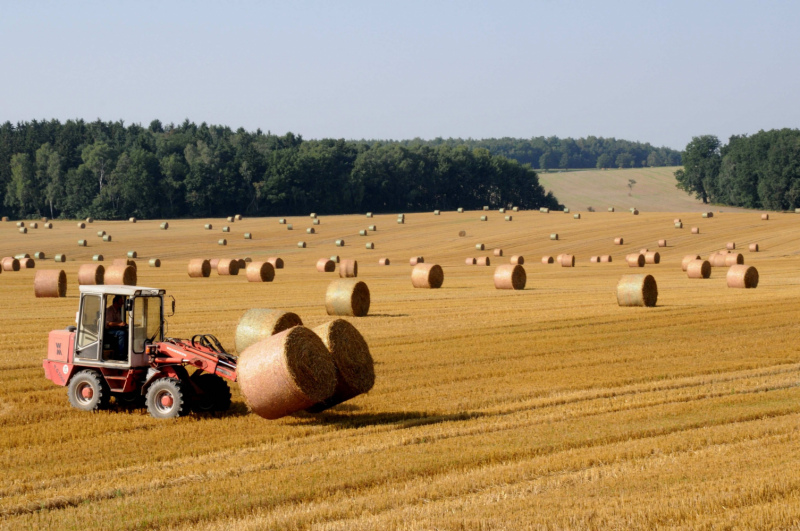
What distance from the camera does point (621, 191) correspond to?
13950 cm

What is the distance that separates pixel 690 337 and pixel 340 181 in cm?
8937

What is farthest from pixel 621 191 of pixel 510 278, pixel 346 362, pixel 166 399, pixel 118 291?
pixel 166 399

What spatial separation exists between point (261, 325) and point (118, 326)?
3444mm

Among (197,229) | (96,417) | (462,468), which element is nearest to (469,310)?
(96,417)

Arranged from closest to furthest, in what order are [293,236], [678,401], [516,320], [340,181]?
[678,401]
[516,320]
[293,236]
[340,181]

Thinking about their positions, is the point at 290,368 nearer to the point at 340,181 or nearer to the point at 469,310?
the point at 469,310

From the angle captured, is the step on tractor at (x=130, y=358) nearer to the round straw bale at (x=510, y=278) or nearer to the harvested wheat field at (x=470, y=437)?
the harvested wheat field at (x=470, y=437)

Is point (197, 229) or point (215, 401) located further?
point (197, 229)

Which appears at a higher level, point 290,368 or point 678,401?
point 290,368

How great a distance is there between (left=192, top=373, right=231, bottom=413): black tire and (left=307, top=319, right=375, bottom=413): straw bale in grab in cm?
126

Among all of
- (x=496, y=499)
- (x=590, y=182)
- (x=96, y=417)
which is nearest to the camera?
(x=496, y=499)

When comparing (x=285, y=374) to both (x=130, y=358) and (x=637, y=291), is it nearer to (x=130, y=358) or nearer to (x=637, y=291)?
(x=130, y=358)

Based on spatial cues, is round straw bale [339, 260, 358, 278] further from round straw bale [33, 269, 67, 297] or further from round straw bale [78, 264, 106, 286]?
round straw bale [33, 269, 67, 297]

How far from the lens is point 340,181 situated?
109m
